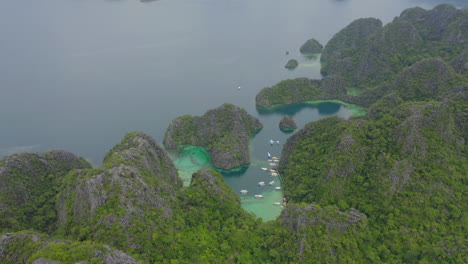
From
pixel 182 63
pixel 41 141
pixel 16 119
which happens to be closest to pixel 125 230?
pixel 41 141

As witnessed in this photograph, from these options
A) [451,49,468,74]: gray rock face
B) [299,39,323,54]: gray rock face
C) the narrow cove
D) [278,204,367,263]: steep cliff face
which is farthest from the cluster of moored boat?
[299,39,323,54]: gray rock face

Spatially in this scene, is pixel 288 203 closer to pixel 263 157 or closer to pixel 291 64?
pixel 263 157

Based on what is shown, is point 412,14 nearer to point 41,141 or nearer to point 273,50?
point 273,50

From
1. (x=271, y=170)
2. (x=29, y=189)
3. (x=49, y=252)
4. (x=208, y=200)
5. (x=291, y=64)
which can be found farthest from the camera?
(x=291, y=64)

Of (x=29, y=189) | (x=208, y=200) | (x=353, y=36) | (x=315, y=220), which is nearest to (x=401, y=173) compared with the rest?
(x=315, y=220)

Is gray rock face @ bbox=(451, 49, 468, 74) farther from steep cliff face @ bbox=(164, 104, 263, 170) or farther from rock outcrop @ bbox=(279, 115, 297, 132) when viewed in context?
steep cliff face @ bbox=(164, 104, 263, 170)

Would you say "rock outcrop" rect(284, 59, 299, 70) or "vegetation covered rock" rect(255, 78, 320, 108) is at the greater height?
"rock outcrop" rect(284, 59, 299, 70)
